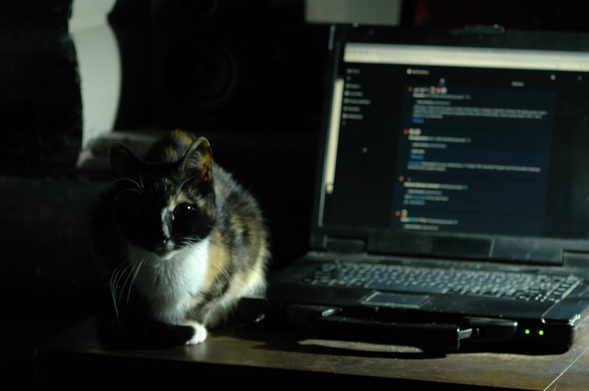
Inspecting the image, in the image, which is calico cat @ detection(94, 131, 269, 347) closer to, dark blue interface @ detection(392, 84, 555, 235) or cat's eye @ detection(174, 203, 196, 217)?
cat's eye @ detection(174, 203, 196, 217)

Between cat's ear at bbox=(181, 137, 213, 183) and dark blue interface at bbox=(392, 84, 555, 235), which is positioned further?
dark blue interface at bbox=(392, 84, 555, 235)

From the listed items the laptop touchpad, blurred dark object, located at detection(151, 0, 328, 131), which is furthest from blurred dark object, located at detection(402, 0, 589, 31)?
the laptop touchpad

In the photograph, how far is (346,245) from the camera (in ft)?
3.30

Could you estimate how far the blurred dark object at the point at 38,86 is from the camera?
111cm

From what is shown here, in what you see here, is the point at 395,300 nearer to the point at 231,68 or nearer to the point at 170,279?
the point at 170,279

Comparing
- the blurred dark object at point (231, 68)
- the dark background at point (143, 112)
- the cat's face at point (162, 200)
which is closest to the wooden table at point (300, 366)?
the cat's face at point (162, 200)

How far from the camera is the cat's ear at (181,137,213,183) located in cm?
77

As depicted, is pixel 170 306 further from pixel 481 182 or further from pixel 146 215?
pixel 481 182

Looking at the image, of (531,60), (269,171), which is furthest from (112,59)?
(531,60)

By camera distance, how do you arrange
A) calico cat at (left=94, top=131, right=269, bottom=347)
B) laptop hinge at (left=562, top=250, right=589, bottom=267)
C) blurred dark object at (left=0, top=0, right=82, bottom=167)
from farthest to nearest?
blurred dark object at (left=0, top=0, right=82, bottom=167)
laptop hinge at (left=562, top=250, right=589, bottom=267)
calico cat at (left=94, top=131, right=269, bottom=347)

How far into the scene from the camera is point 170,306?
0.79m

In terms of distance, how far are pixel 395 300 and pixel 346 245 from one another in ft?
0.77

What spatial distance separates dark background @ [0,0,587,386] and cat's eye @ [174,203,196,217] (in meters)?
0.39

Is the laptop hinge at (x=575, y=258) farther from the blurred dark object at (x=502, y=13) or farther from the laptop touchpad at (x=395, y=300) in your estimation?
the blurred dark object at (x=502, y=13)
